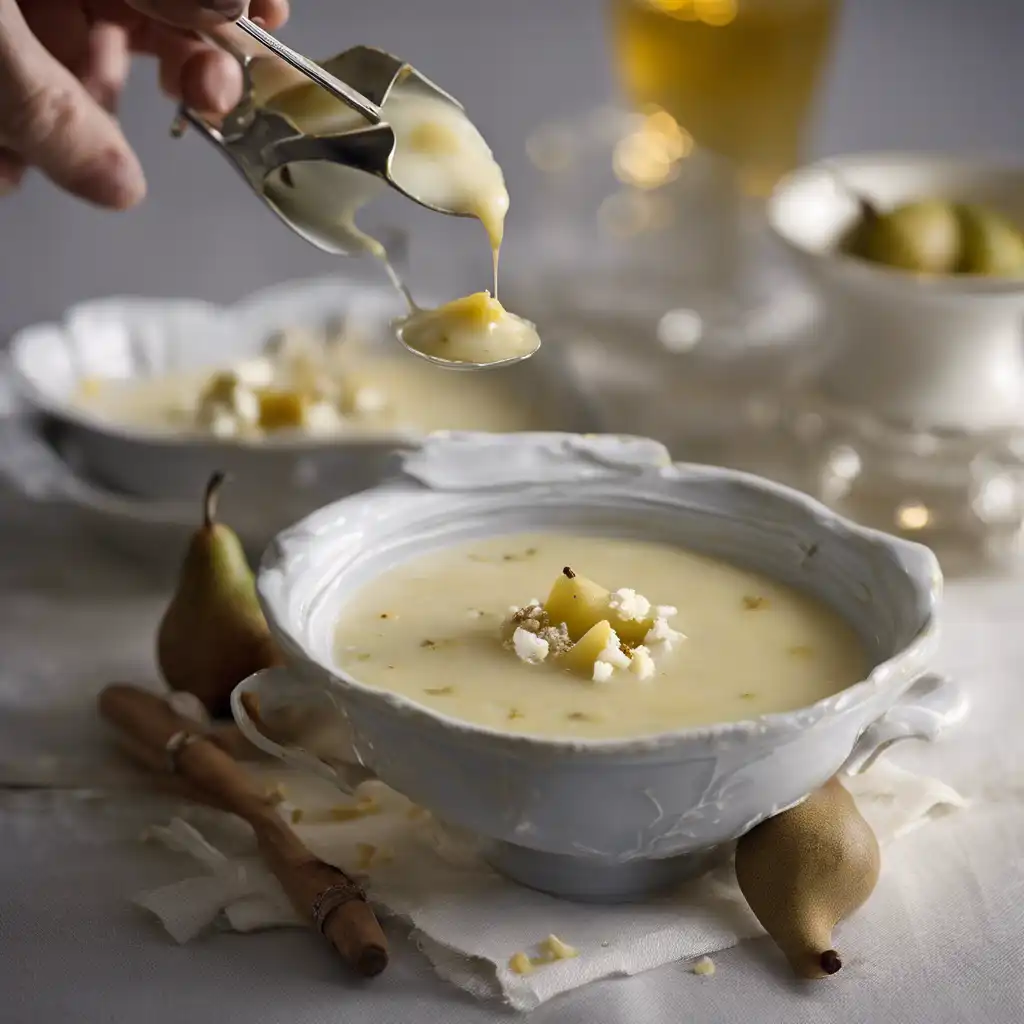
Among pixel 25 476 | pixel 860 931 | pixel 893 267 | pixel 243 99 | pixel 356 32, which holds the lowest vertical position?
pixel 356 32

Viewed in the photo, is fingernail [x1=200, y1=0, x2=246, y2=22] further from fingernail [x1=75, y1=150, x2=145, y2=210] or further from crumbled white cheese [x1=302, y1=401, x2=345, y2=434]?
crumbled white cheese [x1=302, y1=401, x2=345, y2=434]

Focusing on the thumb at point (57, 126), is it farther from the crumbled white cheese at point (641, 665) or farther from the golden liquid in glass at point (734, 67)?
the golden liquid in glass at point (734, 67)

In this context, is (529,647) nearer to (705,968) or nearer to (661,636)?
(661,636)

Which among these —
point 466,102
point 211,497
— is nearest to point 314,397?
point 211,497

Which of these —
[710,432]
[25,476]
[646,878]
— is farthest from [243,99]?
[710,432]

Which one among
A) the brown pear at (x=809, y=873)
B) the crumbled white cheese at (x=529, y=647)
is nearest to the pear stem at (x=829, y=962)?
the brown pear at (x=809, y=873)

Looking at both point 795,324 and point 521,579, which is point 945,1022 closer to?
point 521,579
